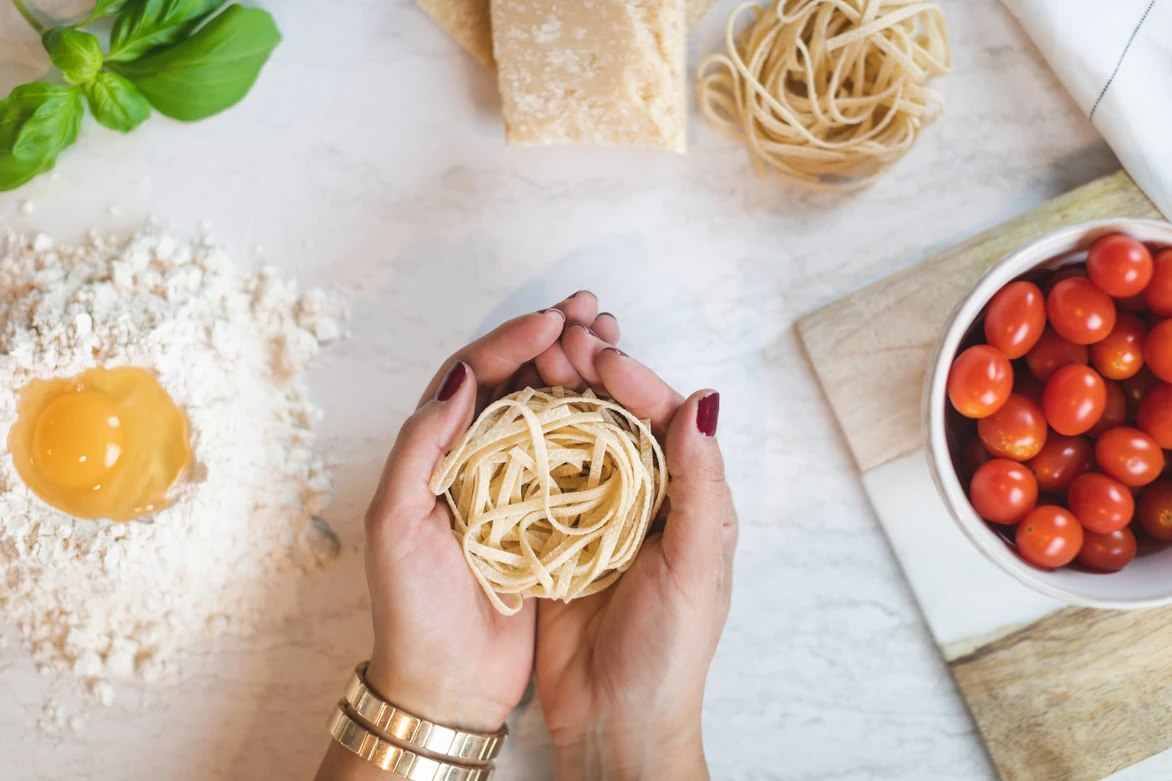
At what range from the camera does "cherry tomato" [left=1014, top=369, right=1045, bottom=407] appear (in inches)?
66.1

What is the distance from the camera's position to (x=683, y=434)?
153cm

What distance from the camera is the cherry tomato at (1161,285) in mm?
1549

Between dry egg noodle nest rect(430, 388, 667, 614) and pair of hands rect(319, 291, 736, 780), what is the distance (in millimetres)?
45

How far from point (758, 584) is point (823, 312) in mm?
653

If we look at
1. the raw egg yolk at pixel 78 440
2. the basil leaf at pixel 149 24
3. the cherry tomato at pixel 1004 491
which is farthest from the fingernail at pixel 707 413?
the basil leaf at pixel 149 24

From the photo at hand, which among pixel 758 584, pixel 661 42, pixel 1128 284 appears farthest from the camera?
pixel 758 584

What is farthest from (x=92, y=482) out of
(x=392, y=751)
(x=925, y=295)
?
(x=925, y=295)

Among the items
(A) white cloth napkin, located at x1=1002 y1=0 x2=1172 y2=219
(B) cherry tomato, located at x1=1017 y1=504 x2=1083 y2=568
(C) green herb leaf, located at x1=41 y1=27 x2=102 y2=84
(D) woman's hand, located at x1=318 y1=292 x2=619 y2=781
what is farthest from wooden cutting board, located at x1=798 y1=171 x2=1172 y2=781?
(C) green herb leaf, located at x1=41 y1=27 x2=102 y2=84

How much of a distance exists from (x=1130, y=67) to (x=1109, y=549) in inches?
40.7

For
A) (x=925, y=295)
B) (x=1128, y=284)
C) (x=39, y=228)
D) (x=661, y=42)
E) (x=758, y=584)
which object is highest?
(x=661, y=42)

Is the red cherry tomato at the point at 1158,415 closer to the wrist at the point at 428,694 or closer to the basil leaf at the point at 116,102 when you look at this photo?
the wrist at the point at 428,694

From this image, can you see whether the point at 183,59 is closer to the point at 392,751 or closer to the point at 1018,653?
the point at 392,751

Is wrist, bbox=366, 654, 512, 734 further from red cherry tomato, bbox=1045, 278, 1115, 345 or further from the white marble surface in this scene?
red cherry tomato, bbox=1045, 278, 1115, 345

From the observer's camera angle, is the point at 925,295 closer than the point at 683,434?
No
